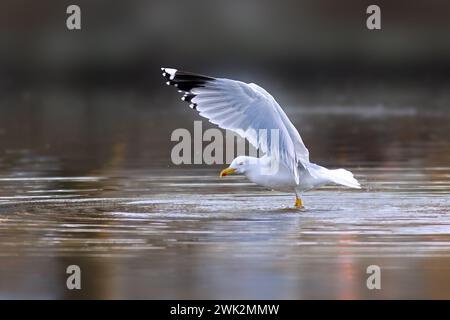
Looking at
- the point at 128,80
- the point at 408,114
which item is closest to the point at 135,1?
the point at 128,80

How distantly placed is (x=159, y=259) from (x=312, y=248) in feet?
4.11

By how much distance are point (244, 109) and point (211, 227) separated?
69.9 inches

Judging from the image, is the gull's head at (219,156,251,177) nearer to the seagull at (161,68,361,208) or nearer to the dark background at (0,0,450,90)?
the seagull at (161,68,361,208)

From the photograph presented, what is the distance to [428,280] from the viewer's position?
894 centimetres

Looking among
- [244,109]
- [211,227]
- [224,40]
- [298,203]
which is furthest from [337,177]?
[224,40]

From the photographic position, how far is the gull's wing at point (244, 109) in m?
12.5

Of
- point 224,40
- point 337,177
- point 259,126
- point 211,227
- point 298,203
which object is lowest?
point 211,227

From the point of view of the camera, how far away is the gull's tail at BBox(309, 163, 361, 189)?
1254 centimetres

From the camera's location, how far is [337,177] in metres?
12.7

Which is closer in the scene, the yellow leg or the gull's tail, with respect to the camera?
the gull's tail

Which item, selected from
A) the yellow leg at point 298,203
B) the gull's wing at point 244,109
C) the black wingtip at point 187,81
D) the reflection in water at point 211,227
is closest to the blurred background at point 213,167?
the reflection in water at point 211,227

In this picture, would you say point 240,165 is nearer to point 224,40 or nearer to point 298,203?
point 298,203

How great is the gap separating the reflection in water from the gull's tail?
0.72ft

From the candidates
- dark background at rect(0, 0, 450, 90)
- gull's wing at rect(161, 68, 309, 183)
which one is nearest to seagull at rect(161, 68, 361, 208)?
gull's wing at rect(161, 68, 309, 183)
